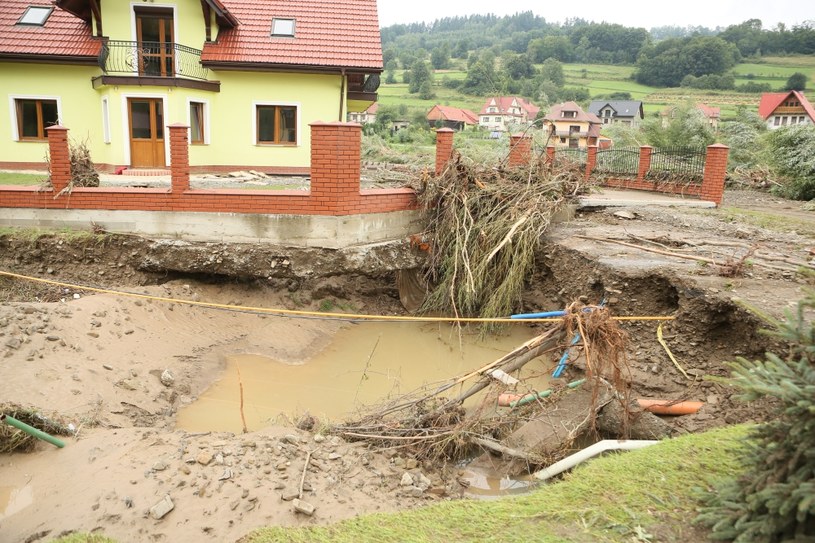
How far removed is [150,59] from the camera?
16.8 metres

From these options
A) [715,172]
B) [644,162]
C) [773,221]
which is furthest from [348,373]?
[644,162]

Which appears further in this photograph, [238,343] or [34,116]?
[34,116]

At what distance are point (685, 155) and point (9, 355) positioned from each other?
17868 millimetres

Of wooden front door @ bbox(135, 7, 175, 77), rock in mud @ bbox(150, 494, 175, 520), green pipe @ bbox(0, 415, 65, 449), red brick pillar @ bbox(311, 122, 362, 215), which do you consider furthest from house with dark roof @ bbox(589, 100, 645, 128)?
rock in mud @ bbox(150, 494, 175, 520)

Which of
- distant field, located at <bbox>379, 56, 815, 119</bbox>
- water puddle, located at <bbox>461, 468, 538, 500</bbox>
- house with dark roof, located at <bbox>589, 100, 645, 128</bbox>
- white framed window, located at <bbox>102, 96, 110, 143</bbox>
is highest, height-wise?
distant field, located at <bbox>379, 56, 815, 119</bbox>

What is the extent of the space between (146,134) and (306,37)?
5.56 m

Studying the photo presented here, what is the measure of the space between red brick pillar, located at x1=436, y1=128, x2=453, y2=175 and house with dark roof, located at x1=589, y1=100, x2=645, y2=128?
59.2 m

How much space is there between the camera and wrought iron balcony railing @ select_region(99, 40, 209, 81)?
16391mm

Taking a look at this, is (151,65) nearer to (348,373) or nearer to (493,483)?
(348,373)

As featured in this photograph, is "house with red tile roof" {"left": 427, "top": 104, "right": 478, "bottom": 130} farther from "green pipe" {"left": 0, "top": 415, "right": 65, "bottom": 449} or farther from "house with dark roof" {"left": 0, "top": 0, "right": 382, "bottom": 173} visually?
"green pipe" {"left": 0, "top": 415, "right": 65, "bottom": 449}

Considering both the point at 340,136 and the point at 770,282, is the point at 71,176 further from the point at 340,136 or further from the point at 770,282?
the point at 770,282

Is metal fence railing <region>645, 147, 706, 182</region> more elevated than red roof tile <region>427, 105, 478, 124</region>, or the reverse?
red roof tile <region>427, 105, 478, 124</region>

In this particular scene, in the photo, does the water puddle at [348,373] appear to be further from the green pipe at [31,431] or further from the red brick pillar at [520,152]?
the red brick pillar at [520,152]

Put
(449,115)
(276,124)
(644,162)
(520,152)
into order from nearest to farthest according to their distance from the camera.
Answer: (520,152)
(276,124)
(644,162)
(449,115)
